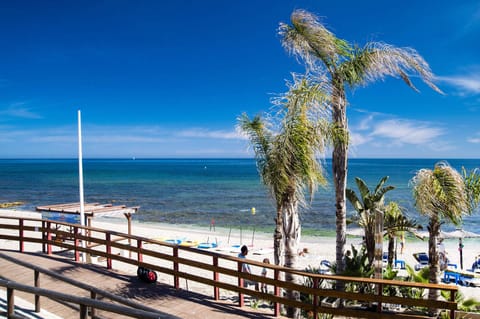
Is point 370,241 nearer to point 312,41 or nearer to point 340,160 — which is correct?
point 340,160

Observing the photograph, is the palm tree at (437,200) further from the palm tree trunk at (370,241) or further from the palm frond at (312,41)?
the palm frond at (312,41)

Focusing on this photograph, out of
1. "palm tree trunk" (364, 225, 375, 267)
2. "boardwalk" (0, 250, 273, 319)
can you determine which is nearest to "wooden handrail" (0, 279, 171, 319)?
"boardwalk" (0, 250, 273, 319)

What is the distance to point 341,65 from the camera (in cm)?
839

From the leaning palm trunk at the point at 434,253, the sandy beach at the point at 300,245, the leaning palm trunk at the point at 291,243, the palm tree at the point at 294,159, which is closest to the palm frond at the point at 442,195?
the leaning palm trunk at the point at 434,253

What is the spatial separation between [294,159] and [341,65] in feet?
8.66

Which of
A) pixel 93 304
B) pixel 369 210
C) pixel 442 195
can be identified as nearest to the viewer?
pixel 93 304

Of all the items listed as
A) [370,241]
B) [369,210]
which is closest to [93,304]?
[370,241]

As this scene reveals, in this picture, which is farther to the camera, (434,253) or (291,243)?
(434,253)

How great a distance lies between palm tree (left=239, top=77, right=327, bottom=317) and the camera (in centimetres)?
759

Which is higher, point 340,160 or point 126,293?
point 340,160

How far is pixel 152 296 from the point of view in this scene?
24.3 ft

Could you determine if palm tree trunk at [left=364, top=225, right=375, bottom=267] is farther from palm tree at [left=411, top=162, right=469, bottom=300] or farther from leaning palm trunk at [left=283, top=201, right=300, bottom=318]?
leaning palm trunk at [left=283, top=201, right=300, bottom=318]

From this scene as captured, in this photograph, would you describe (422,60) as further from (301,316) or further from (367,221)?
(301,316)

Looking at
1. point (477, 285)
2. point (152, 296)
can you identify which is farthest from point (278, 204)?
point (477, 285)
